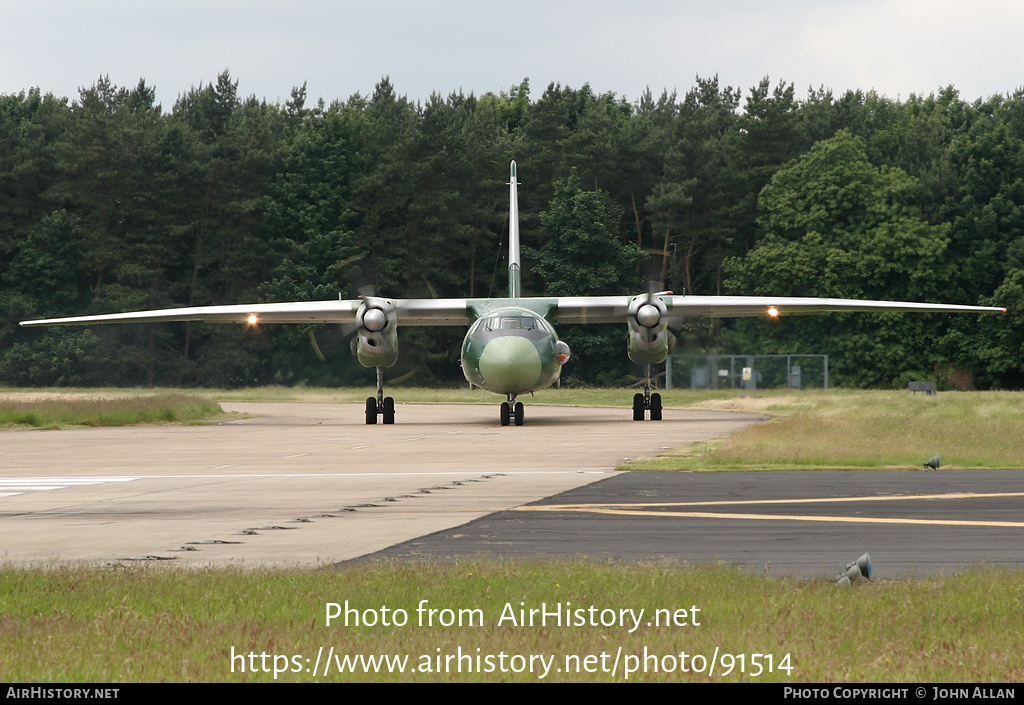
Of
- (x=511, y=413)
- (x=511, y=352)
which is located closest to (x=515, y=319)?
(x=511, y=352)

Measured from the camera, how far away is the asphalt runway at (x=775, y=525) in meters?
9.09

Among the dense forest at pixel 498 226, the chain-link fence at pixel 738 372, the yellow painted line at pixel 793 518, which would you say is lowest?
the yellow painted line at pixel 793 518

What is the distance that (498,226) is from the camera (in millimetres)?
70938

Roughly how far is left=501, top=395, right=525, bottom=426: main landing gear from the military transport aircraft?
27 mm

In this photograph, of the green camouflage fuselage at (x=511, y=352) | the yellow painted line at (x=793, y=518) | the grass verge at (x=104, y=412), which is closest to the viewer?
the yellow painted line at (x=793, y=518)

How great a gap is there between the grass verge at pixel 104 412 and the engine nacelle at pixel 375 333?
22.6ft

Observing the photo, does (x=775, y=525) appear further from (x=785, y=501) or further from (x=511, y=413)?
(x=511, y=413)

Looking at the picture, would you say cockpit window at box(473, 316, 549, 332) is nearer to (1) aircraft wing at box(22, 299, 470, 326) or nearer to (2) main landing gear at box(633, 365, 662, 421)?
(1) aircraft wing at box(22, 299, 470, 326)

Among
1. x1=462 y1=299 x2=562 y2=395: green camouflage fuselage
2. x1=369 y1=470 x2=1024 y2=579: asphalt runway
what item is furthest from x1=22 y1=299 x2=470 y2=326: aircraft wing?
x1=369 y1=470 x2=1024 y2=579: asphalt runway

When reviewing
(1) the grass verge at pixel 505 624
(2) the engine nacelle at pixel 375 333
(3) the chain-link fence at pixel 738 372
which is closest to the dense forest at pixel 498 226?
(3) the chain-link fence at pixel 738 372

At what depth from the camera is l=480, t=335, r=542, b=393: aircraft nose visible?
29.4 meters

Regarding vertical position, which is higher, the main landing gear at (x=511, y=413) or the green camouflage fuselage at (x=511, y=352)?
the green camouflage fuselage at (x=511, y=352)

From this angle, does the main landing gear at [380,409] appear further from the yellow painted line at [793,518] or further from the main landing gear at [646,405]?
the yellow painted line at [793,518]
